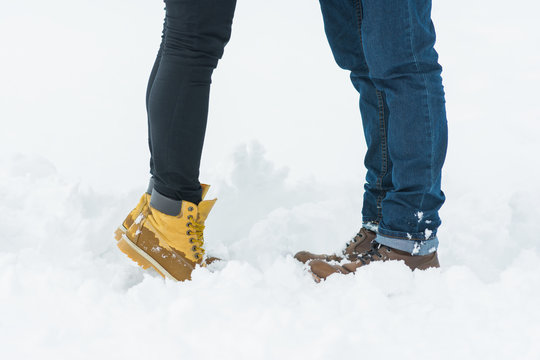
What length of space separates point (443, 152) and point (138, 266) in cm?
98

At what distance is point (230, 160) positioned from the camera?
2.26 metres

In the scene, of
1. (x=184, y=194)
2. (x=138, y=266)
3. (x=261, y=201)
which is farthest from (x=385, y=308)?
(x=261, y=201)

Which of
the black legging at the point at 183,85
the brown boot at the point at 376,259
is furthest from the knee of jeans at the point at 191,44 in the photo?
the brown boot at the point at 376,259

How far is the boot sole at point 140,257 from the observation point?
4.52ft

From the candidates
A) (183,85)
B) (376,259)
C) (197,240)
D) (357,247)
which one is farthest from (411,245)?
(183,85)

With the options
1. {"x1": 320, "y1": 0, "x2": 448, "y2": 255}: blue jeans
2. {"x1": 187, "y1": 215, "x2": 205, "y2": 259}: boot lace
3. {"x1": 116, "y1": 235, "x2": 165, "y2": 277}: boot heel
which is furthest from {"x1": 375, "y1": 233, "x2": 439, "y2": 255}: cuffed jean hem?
{"x1": 116, "y1": 235, "x2": 165, "y2": 277}: boot heel

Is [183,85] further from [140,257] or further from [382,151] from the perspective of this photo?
[382,151]

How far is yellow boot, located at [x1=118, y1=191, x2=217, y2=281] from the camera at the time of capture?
4.50 feet

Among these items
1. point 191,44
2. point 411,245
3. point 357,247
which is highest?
point 191,44

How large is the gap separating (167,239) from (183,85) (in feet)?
1.47

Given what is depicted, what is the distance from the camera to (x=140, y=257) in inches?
54.8

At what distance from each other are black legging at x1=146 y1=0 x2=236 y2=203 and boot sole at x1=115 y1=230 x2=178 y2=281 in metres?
0.19

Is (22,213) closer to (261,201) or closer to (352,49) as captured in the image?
(261,201)

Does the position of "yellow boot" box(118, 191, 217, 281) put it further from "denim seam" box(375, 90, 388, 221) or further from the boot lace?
"denim seam" box(375, 90, 388, 221)
